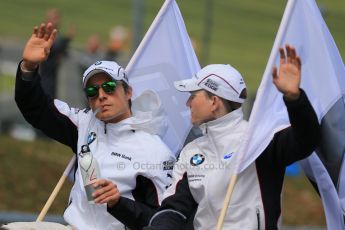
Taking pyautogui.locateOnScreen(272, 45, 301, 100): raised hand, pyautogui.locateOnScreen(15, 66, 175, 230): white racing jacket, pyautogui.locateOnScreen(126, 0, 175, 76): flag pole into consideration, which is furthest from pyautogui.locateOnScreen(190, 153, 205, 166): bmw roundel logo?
pyautogui.locateOnScreen(126, 0, 175, 76): flag pole

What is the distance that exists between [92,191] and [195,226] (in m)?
0.65

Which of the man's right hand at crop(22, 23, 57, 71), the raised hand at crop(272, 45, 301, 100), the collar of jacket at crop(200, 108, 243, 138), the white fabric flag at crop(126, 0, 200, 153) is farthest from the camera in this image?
the white fabric flag at crop(126, 0, 200, 153)

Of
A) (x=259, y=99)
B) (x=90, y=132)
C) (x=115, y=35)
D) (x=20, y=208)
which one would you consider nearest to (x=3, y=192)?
(x=20, y=208)

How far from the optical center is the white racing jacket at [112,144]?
7.60 m

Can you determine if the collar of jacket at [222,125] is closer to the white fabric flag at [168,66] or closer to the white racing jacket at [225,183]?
the white racing jacket at [225,183]

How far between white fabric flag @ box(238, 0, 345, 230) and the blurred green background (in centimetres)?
562

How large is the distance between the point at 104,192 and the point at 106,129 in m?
0.76

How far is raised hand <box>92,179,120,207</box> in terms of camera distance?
7.11m

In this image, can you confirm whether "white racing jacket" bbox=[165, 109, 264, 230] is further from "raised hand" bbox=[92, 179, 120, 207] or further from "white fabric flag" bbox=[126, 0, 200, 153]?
"white fabric flag" bbox=[126, 0, 200, 153]

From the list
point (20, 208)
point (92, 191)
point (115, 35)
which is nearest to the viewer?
point (92, 191)

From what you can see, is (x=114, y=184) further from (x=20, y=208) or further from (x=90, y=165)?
(x=20, y=208)

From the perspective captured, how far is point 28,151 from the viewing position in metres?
15.4

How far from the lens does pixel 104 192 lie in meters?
7.14

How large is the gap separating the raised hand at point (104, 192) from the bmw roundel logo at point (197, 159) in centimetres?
49
